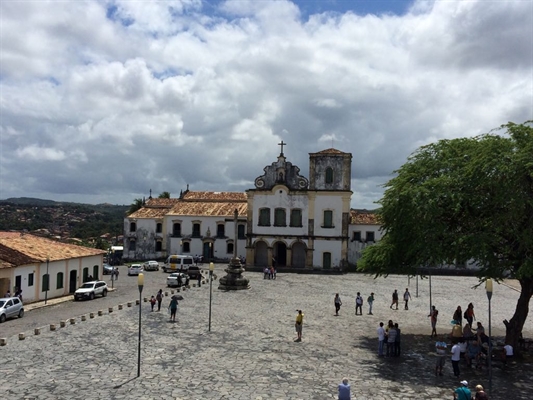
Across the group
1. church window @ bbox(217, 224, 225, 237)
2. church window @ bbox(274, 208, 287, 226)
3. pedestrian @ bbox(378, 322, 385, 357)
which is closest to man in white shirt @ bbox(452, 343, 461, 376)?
pedestrian @ bbox(378, 322, 385, 357)

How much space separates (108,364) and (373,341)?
991 cm

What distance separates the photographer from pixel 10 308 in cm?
2316

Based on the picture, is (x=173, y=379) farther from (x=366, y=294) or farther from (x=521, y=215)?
(x=366, y=294)

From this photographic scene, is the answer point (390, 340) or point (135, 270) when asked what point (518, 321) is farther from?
point (135, 270)

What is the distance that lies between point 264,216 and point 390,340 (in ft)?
110

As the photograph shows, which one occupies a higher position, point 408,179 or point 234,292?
point 408,179

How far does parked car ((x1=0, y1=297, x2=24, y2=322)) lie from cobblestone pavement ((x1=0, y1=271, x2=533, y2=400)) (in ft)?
11.7

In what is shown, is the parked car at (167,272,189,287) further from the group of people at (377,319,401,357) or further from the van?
the group of people at (377,319,401,357)

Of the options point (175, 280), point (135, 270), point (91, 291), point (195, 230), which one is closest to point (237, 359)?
point (91, 291)

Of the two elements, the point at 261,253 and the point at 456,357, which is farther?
the point at 261,253

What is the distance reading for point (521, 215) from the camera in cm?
1595

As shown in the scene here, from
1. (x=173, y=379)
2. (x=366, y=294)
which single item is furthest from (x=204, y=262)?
(x=173, y=379)

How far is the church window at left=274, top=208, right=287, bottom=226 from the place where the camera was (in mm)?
49531

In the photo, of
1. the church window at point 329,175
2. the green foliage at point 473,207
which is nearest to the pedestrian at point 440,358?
the green foliage at point 473,207
